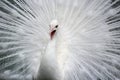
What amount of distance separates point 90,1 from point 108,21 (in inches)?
10.1

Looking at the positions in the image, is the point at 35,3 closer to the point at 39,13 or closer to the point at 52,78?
the point at 39,13

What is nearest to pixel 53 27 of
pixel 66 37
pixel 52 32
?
pixel 52 32

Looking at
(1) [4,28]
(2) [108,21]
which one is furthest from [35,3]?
(2) [108,21]

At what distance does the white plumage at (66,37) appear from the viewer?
13.0ft

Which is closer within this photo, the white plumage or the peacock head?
the peacock head

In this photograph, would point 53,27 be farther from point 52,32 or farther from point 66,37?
point 66,37

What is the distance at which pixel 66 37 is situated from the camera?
3912 millimetres

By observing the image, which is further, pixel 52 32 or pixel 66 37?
pixel 66 37

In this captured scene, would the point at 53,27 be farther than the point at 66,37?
No

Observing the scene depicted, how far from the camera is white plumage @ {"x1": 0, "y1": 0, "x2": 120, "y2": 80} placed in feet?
13.0

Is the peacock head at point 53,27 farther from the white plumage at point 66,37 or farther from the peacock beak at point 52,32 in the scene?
the white plumage at point 66,37

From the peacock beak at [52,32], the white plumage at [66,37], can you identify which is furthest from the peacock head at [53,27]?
the white plumage at [66,37]

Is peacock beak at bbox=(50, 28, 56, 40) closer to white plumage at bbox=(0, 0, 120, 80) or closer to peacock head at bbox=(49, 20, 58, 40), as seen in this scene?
peacock head at bbox=(49, 20, 58, 40)

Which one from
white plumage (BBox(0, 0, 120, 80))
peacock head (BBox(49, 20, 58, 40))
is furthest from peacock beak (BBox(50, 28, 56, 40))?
white plumage (BBox(0, 0, 120, 80))
